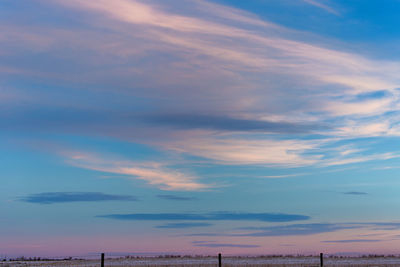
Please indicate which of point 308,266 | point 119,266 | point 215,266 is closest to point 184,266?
point 215,266

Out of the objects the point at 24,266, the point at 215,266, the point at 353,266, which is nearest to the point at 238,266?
the point at 215,266

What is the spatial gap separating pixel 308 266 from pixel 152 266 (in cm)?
1767

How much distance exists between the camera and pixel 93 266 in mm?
57594

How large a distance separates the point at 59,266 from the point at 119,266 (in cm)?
684

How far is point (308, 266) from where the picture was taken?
57.0m

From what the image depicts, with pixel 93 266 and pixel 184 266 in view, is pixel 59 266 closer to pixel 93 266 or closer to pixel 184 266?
pixel 93 266

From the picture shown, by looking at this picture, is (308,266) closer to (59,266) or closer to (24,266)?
(59,266)

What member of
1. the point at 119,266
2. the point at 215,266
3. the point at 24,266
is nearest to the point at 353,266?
the point at 215,266

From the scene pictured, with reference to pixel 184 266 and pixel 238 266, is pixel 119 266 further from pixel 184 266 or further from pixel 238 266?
pixel 238 266

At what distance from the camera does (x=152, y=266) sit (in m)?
57.2

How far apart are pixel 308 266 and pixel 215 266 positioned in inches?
415

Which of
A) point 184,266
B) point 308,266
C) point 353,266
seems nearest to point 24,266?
point 184,266

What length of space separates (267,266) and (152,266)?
13.1 metres

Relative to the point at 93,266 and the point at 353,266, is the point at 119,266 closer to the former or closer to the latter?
the point at 93,266
